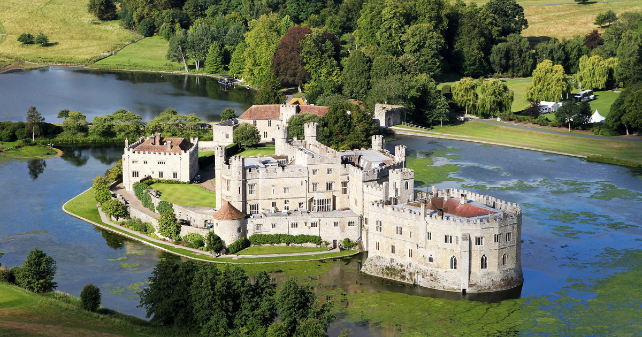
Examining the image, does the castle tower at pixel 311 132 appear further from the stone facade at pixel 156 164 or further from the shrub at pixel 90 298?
the shrub at pixel 90 298

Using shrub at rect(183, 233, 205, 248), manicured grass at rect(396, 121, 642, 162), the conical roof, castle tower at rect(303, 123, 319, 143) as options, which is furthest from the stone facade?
manicured grass at rect(396, 121, 642, 162)

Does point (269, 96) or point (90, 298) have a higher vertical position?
point (269, 96)

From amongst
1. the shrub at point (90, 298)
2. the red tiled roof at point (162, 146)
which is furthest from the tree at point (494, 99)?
the shrub at point (90, 298)

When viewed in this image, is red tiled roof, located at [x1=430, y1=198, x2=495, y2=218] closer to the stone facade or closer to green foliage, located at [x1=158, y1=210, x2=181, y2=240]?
green foliage, located at [x1=158, y1=210, x2=181, y2=240]

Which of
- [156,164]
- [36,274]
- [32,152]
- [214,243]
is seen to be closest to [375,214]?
[214,243]

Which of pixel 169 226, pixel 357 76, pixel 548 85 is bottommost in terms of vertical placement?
pixel 169 226

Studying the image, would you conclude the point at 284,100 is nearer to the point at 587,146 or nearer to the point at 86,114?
the point at 86,114

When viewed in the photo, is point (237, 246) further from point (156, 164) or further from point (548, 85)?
point (548, 85)

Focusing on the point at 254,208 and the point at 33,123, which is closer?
the point at 254,208
